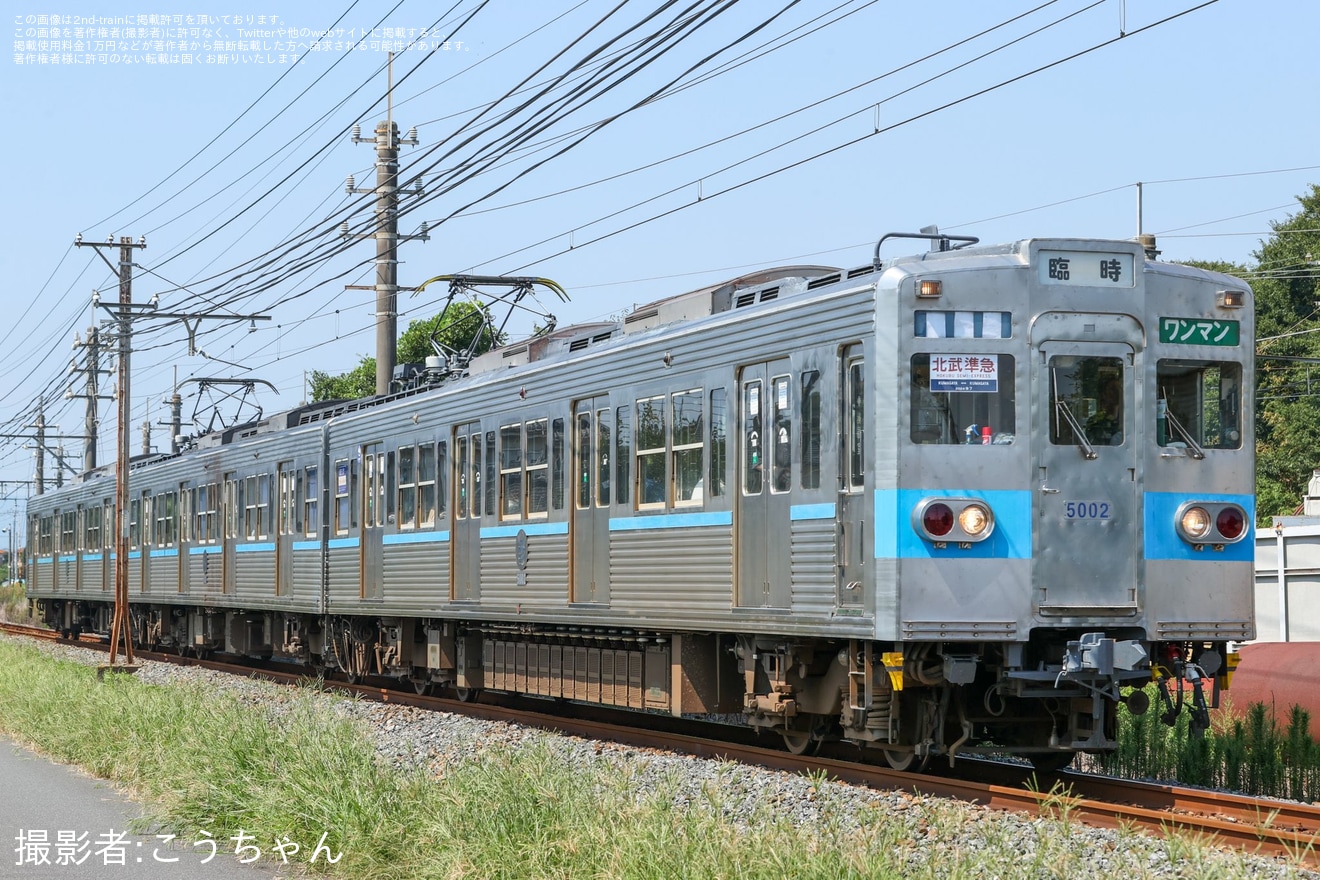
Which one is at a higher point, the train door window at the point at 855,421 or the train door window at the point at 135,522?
the train door window at the point at 855,421

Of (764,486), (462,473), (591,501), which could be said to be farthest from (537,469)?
(764,486)

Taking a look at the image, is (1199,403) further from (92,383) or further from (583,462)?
(92,383)

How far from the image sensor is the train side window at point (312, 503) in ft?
71.6

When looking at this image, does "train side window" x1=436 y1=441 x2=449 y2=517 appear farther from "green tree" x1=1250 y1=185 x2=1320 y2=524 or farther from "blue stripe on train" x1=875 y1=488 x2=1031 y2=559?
"green tree" x1=1250 y1=185 x2=1320 y2=524

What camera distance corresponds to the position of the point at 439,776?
38.0ft

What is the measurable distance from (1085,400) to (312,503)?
1330 centimetres

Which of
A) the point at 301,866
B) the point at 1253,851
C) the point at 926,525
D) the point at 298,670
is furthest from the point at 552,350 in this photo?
the point at 298,670

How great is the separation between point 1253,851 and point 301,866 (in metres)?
4.67

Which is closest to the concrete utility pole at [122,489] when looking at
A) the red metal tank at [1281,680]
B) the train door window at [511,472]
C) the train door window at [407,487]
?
the train door window at [407,487]

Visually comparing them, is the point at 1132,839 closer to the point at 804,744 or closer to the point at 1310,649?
the point at 804,744

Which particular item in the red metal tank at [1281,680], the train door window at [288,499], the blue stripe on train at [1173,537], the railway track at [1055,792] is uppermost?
the train door window at [288,499]

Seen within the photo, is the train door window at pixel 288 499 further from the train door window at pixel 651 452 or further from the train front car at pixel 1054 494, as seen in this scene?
the train front car at pixel 1054 494

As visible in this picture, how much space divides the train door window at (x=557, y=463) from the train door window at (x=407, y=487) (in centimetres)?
376

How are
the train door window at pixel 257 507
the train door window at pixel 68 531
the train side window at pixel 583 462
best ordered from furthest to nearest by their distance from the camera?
the train door window at pixel 68 531, the train door window at pixel 257 507, the train side window at pixel 583 462
